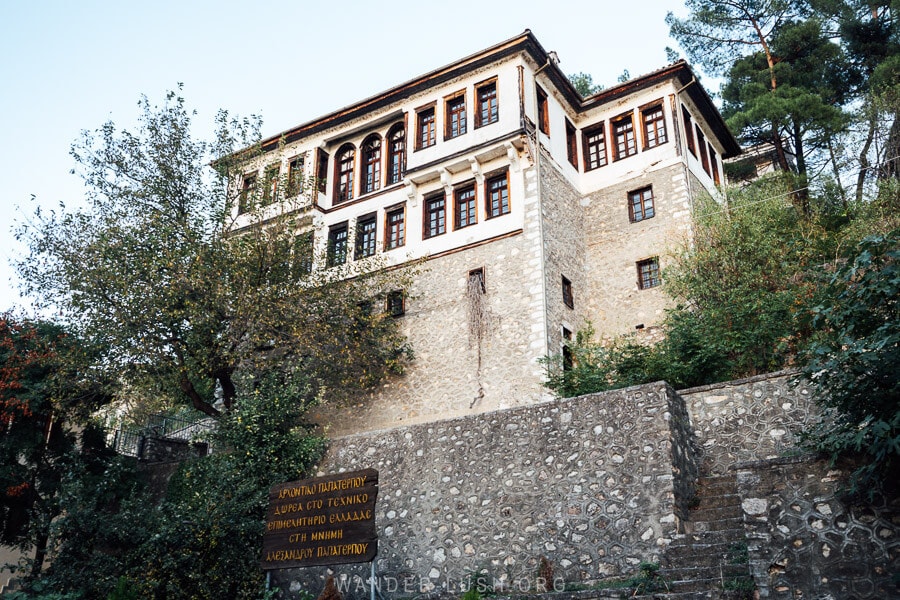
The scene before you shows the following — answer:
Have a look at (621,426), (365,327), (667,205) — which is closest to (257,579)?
(621,426)

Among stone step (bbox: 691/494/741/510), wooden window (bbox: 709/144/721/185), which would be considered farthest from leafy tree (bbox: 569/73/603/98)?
stone step (bbox: 691/494/741/510)

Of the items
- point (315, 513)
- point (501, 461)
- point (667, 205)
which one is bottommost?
point (315, 513)

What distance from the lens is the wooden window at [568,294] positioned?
20.4 metres

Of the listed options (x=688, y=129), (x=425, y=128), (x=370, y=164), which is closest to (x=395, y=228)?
(x=370, y=164)

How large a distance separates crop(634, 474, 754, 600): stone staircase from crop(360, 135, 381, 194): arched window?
15.3m

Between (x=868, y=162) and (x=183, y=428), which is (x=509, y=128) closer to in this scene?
(x=868, y=162)

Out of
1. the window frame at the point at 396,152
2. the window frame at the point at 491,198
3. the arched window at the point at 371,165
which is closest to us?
the window frame at the point at 491,198

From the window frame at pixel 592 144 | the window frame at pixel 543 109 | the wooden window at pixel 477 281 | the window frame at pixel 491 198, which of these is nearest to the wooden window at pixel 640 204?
the window frame at pixel 592 144

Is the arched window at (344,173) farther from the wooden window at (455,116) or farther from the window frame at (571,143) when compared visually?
the window frame at (571,143)

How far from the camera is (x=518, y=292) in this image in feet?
63.6

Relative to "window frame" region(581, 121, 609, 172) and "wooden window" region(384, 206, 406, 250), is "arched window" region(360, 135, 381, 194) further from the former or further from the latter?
"window frame" region(581, 121, 609, 172)

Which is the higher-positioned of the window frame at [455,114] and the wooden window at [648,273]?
the window frame at [455,114]

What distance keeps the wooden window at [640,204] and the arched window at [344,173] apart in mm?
8237

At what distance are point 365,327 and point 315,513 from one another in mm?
9201
